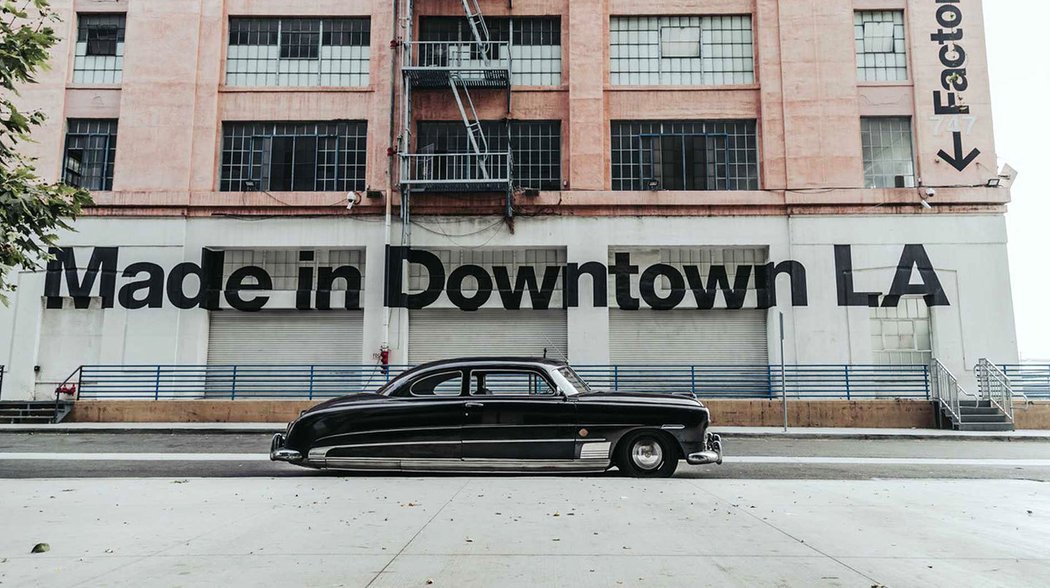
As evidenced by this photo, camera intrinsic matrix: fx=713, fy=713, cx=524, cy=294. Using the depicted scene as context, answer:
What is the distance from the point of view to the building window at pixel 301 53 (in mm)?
22188

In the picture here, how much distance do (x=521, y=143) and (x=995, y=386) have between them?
1470cm

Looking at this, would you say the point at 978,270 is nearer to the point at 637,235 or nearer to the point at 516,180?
the point at 637,235

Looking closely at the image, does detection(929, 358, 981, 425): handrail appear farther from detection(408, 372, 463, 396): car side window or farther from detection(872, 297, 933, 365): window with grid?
detection(408, 372, 463, 396): car side window

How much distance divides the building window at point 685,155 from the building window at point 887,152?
3299mm

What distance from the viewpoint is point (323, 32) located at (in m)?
22.4

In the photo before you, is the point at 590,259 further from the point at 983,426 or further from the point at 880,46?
the point at 880,46

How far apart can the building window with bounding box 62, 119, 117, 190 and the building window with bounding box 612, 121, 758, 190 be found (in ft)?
50.9

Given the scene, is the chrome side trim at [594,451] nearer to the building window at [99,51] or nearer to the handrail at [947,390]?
the handrail at [947,390]

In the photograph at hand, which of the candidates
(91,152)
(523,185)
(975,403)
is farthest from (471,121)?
(975,403)

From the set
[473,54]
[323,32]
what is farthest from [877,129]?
[323,32]

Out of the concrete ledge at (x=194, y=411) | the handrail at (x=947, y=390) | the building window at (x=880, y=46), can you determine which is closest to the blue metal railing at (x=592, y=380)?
the handrail at (x=947, y=390)

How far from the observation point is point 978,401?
709 inches

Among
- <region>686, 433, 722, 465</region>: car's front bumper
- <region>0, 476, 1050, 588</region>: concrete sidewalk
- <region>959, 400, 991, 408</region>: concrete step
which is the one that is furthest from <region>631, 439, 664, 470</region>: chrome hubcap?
<region>959, 400, 991, 408</region>: concrete step

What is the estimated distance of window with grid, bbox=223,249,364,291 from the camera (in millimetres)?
21641
